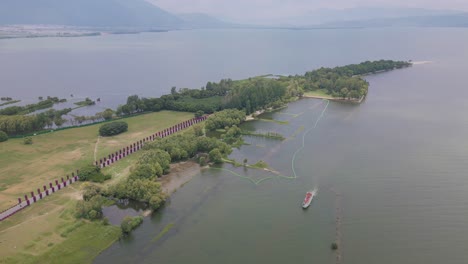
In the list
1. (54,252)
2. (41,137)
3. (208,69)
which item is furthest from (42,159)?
(208,69)

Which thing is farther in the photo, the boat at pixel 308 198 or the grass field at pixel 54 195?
the boat at pixel 308 198

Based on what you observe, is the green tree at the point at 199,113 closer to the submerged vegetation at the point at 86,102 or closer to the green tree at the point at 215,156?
the green tree at the point at 215,156

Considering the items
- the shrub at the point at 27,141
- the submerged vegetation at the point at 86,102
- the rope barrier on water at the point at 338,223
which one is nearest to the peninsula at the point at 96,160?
the shrub at the point at 27,141

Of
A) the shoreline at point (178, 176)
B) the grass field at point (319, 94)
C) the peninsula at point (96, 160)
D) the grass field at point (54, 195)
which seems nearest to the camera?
the grass field at point (54, 195)

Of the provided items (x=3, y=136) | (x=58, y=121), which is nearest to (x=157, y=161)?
(x=3, y=136)

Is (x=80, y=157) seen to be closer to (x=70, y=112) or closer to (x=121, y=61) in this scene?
(x=70, y=112)

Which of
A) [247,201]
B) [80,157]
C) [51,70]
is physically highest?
[51,70]

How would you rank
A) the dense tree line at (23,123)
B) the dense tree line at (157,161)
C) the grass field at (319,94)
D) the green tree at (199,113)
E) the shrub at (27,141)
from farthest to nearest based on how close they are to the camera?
the grass field at (319,94), the green tree at (199,113), the dense tree line at (23,123), the shrub at (27,141), the dense tree line at (157,161)

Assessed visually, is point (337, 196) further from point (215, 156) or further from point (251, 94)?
point (251, 94)
